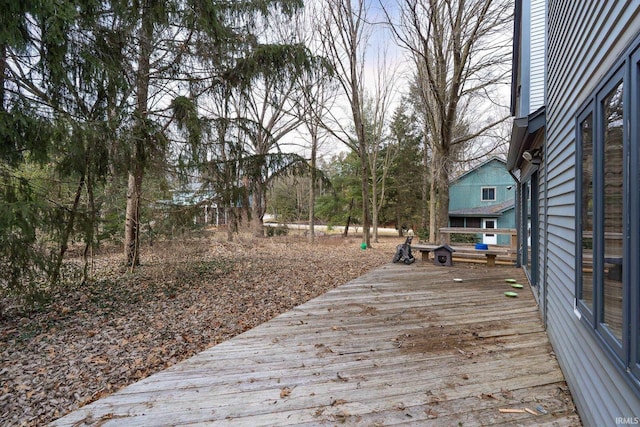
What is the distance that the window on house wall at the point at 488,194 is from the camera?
1784 centimetres

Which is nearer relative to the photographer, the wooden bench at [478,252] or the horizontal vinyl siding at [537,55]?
the horizontal vinyl siding at [537,55]

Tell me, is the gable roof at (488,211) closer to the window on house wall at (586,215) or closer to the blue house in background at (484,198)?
the blue house in background at (484,198)

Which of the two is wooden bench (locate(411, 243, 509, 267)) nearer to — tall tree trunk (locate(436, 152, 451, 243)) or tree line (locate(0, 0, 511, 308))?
tall tree trunk (locate(436, 152, 451, 243))

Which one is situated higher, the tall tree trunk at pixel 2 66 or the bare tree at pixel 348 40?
the bare tree at pixel 348 40

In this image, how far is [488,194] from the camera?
59.0 feet

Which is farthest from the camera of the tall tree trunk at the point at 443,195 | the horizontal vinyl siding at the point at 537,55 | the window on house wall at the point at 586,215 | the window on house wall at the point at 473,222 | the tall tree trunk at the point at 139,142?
the window on house wall at the point at 473,222

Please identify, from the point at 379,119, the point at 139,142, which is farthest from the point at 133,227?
the point at 379,119

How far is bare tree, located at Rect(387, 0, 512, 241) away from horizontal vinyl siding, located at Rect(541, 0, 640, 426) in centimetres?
515

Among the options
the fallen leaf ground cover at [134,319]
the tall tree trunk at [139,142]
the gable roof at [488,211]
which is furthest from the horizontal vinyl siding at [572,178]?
the gable roof at [488,211]

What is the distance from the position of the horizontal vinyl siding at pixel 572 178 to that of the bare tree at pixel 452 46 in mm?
5153

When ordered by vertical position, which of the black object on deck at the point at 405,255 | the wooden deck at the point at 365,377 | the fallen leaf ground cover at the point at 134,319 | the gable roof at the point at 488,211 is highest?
the gable roof at the point at 488,211

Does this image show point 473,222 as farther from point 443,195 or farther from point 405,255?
Result: point 405,255

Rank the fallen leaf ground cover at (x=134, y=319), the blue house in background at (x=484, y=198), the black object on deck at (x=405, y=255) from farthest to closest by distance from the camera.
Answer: the blue house in background at (x=484, y=198) → the black object on deck at (x=405, y=255) → the fallen leaf ground cover at (x=134, y=319)

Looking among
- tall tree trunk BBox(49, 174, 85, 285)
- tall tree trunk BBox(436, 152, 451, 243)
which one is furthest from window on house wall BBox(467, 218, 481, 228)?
tall tree trunk BBox(49, 174, 85, 285)
